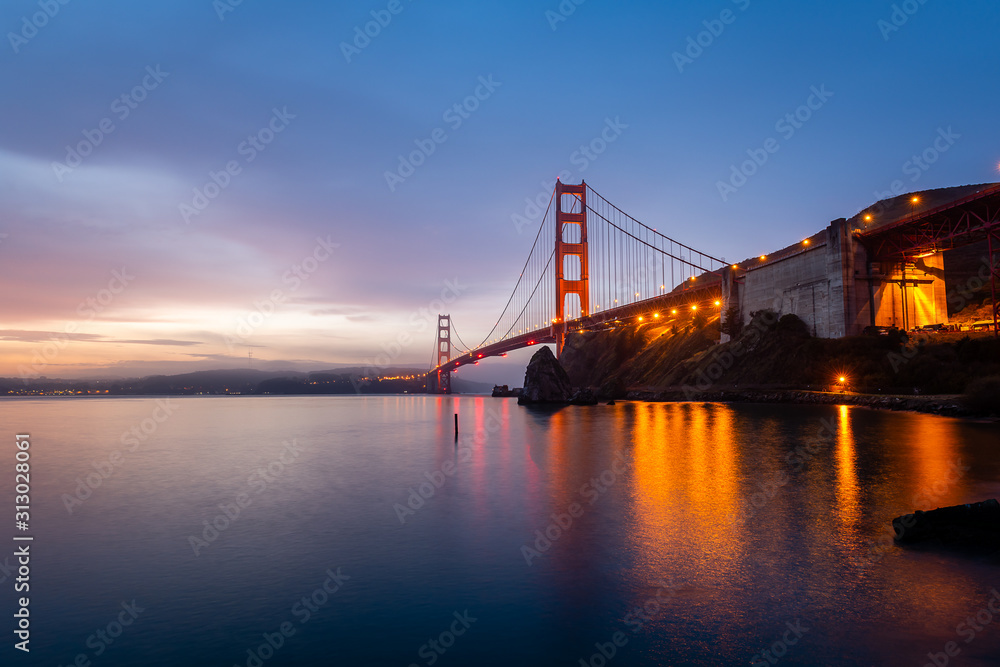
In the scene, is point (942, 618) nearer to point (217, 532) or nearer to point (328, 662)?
point (328, 662)

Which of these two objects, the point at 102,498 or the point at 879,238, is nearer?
the point at 102,498

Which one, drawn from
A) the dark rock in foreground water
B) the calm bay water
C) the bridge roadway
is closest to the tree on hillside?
the bridge roadway

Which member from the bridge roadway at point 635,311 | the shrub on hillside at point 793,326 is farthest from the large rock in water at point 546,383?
the shrub on hillside at point 793,326

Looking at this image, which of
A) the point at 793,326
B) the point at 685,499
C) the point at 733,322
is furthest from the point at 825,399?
the point at 685,499

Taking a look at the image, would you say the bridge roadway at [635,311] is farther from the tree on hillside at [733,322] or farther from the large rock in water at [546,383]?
the large rock in water at [546,383]

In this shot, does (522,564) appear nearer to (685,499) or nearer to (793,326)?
(685,499)

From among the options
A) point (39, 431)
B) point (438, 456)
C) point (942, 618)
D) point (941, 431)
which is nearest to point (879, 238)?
point (941, 431)
